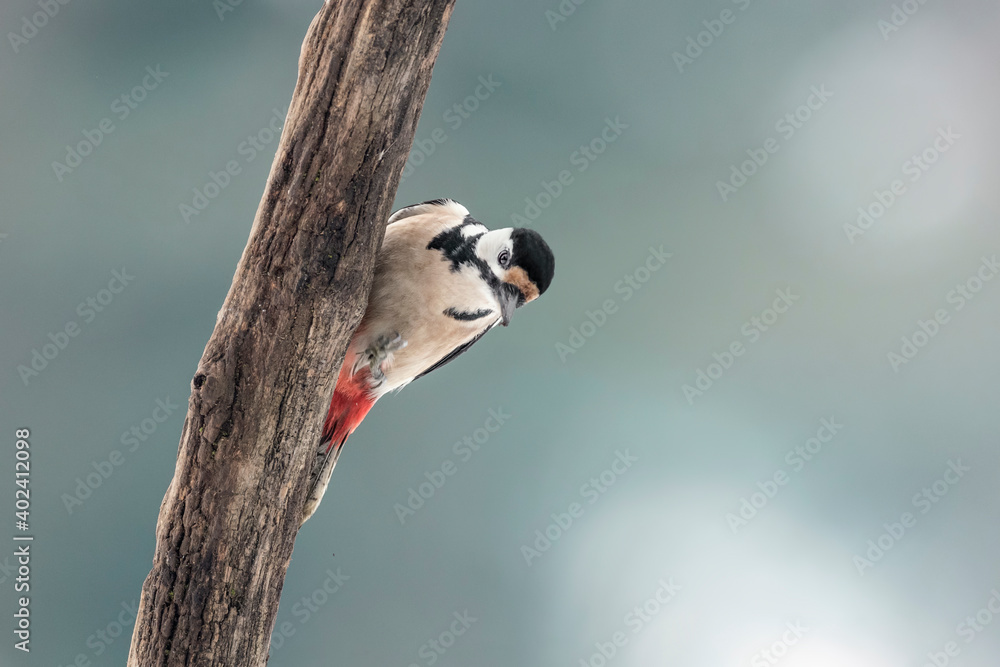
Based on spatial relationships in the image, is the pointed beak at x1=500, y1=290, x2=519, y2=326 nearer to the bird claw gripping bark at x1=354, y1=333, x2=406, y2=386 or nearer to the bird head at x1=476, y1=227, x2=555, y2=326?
the bird head at x1=476, y1=227, x2=555, y2=326

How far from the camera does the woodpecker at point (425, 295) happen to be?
6.57ft

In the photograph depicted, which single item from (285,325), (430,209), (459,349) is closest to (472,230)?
(430,209)

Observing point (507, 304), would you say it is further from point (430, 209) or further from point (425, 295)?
point (430, 209)

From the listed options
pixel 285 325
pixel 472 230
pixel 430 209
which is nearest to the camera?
pixel 285 325

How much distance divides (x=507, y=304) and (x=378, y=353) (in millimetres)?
384

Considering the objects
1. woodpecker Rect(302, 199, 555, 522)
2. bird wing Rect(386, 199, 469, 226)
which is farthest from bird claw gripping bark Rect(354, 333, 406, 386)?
bird wing Rect(386, 199, 469, 226)

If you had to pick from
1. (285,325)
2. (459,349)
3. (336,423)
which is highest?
(459,349)

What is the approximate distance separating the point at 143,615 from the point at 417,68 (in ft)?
4.88

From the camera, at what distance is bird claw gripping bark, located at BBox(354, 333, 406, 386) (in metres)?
2.05

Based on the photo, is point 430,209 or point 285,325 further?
point 430,209

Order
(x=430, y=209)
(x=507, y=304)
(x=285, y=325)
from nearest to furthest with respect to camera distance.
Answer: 1. (x=285, y=325)
2. (x=507, y=304)
3. (x=430, y=209)

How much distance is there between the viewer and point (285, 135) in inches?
71.0

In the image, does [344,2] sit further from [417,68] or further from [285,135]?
[285,135]

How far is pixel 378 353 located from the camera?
6.77 ft
